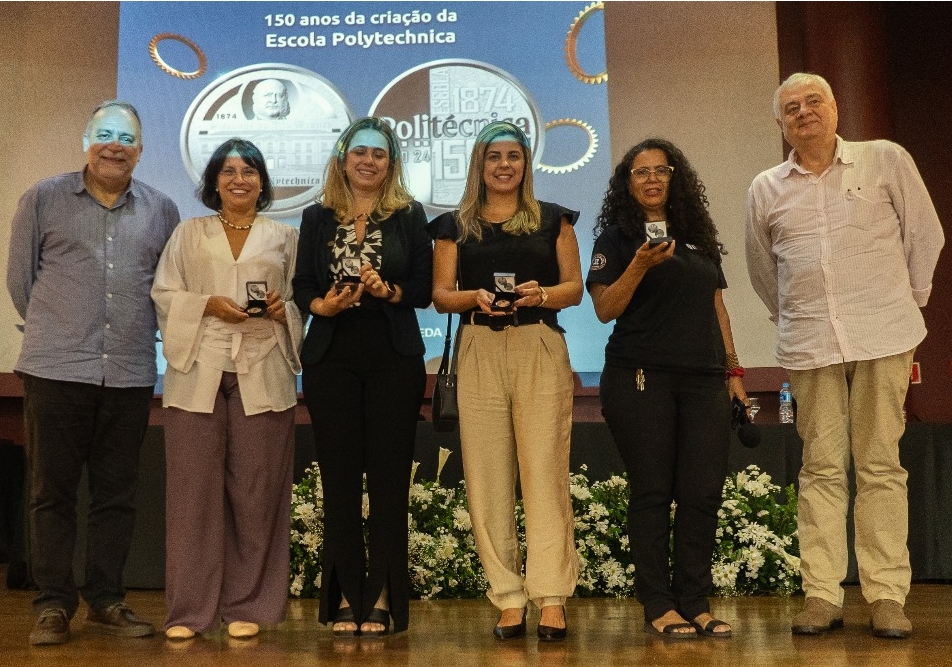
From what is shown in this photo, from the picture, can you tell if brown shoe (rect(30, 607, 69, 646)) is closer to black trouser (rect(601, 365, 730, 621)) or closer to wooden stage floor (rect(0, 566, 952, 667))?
wooden stage floor (rect(0, 566, 952, 667))

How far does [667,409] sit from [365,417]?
3.13 feet

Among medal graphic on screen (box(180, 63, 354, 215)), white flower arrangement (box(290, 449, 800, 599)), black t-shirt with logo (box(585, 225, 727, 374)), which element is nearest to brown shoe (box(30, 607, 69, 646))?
white flower arrangement (box(290, 449, 800, 599))

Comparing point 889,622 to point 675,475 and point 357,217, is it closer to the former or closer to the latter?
point 675,475

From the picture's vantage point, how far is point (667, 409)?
3.18 metres

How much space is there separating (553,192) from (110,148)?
3148 millimetres

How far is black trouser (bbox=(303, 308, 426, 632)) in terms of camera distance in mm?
3182

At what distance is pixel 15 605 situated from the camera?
432 cm

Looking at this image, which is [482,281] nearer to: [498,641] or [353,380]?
[353,380]

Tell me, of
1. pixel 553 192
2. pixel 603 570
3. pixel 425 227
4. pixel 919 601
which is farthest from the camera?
pixel 553 192

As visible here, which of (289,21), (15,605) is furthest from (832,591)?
(289,21)

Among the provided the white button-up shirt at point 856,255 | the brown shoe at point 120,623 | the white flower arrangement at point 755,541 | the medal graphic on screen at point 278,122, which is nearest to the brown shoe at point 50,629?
the brown shoe at point 120,623

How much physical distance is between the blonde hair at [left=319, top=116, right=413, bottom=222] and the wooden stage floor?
137cm

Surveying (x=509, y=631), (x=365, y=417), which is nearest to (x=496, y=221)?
(x=365, y=417)

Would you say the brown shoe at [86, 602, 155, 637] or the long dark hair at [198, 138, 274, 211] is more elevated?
the long dark hair at [198, 138, 274, 211]
